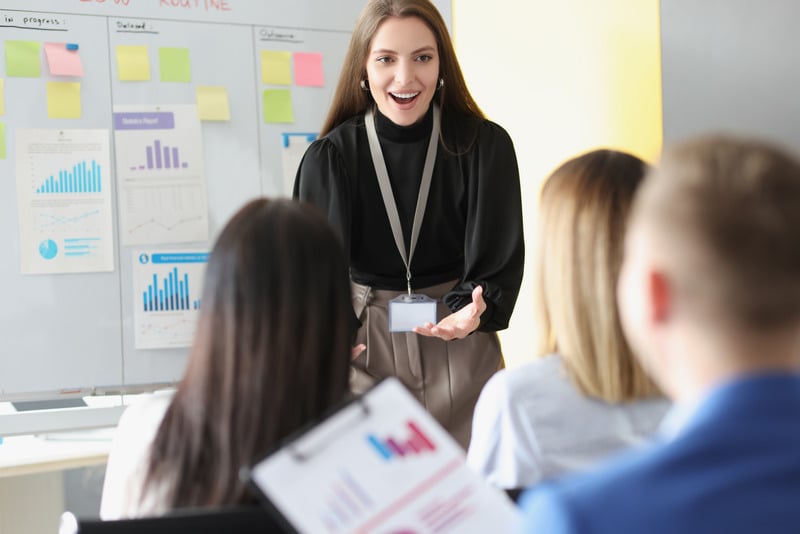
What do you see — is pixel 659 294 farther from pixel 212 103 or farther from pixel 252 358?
pixel 212 103

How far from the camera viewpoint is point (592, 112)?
9.14 feet

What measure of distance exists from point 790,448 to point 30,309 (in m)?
2.56

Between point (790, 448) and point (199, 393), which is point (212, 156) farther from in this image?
point (790, 448)

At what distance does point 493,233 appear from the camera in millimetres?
2395

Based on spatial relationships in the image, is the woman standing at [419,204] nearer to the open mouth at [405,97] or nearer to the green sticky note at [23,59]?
the open mouth at [405,97]

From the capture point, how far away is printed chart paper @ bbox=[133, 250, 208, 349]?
292 centimetres

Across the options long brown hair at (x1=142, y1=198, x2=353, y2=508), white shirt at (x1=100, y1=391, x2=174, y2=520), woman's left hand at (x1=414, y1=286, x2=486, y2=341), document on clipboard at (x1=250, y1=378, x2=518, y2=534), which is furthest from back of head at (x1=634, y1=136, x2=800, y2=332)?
woman's left hand at (x1=414, y1=286, x2=486, y2=341)

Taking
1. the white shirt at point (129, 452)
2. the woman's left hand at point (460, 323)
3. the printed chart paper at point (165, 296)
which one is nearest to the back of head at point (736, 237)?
the white shirt at point (129, 452)

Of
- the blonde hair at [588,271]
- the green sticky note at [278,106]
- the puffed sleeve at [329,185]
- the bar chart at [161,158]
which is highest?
the green sticky note at [278,106]

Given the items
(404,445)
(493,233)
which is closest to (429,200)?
(493,233)

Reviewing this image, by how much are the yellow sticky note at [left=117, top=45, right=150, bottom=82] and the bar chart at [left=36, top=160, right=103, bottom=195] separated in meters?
0.31

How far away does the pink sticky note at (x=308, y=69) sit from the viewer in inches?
124

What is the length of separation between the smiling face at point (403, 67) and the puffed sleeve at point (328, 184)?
7.6 inches

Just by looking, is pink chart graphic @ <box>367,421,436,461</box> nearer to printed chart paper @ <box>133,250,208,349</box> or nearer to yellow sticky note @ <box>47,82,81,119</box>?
printed chart paper @ <box>133,250,208,349</box>
